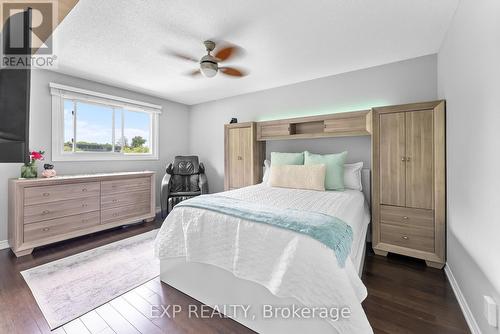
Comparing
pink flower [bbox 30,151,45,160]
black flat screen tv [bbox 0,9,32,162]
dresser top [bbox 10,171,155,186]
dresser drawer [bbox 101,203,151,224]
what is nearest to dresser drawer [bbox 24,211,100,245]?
dresser drawer [bbox 101,203,151,224]

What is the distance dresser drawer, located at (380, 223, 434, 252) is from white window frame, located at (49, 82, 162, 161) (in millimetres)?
4170

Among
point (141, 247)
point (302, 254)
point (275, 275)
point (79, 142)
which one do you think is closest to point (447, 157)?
point (302, 254)

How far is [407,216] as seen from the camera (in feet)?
7.89

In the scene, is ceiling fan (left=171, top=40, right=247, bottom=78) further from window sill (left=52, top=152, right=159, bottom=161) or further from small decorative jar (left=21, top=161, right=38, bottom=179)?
small decorative jar (left=21, top=161, right=38, bottom=179)

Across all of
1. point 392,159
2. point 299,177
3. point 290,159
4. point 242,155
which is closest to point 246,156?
point 242,155

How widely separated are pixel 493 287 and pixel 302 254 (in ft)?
3.50

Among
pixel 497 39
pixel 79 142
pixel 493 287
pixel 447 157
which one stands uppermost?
pixel 497 39

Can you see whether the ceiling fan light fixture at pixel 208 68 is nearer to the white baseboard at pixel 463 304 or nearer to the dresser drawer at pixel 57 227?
the dresser drawer at pixel 57 227

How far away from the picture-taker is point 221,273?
1655 millimetres

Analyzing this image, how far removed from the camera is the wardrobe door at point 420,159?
7.52 ft

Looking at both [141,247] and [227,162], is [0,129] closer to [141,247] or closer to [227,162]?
[141,247]

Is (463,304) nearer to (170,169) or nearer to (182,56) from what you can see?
(182,56)

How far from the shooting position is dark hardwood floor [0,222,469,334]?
1476mm

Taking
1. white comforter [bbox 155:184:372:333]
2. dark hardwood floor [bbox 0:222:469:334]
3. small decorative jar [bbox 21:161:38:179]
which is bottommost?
dark hardwood floor [bbox 0:222:469:334]
